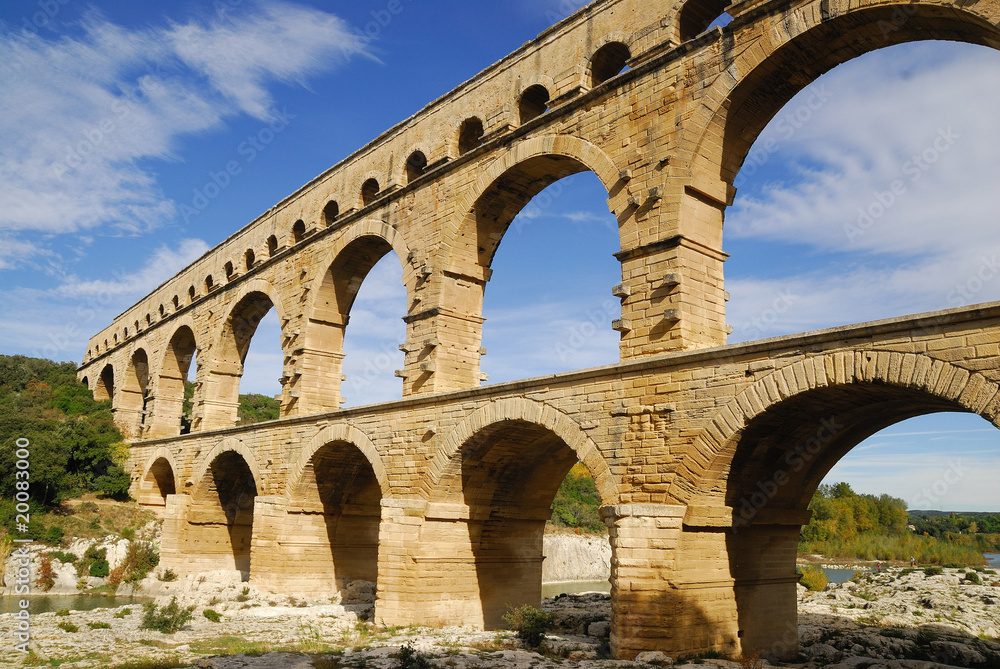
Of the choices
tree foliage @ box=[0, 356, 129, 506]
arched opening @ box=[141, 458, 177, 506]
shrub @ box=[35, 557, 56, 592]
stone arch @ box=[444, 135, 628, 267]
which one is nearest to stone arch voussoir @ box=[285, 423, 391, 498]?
stone arch @ box=[444, 135, 628, 267]

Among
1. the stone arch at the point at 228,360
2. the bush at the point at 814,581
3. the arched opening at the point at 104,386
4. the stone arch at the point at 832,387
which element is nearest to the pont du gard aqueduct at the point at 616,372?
the stone arch at the point at 832,387

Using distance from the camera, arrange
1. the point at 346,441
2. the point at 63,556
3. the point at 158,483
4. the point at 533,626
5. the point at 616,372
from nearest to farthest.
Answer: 1. the point at 616,372
2. the point at 533,626
3. the point at 346,441
4. the point at 63,556
5. the point at 158,483

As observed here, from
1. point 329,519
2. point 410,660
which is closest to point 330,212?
point 329,519

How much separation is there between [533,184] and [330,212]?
23.5ft

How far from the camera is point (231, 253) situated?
2308 cm

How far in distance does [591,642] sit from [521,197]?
7.57 metres

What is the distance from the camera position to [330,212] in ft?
60.9

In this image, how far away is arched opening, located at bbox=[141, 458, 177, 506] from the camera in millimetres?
25578

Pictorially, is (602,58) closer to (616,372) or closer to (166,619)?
(616,372)

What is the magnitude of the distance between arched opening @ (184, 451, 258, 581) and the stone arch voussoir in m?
5.09

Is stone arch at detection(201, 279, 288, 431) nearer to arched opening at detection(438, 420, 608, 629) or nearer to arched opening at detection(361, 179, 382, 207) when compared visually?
arched opening at detection(361, 179, 382, 207)

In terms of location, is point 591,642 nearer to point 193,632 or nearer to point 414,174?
point 193,632

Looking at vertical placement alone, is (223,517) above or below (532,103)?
below

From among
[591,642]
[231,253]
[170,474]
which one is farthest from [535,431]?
[170,474]
